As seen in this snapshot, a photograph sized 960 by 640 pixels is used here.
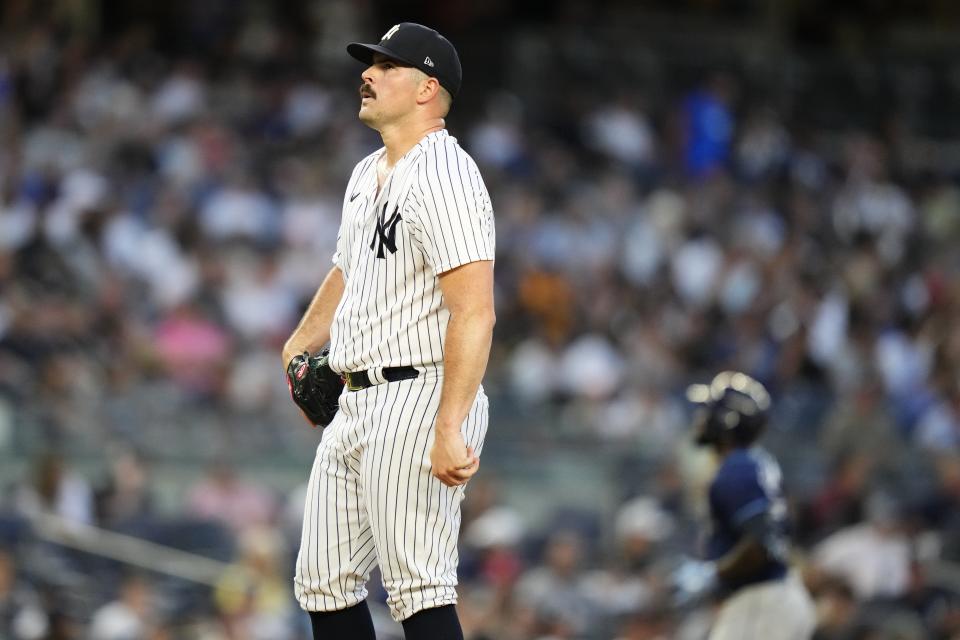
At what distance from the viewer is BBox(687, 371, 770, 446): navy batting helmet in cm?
700

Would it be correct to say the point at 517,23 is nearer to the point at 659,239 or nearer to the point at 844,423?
the point at 659,239

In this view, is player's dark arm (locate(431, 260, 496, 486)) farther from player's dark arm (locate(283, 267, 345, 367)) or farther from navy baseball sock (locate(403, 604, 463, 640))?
player's dark arm (locate(283, 267, 345, 367))

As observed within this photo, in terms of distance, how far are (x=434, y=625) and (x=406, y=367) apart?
694 millimetres

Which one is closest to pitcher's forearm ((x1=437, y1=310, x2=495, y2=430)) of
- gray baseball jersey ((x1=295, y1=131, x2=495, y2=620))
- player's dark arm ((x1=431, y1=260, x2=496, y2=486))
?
player's dark arm ((x1=431, y1=260, x2=496, y2=486))

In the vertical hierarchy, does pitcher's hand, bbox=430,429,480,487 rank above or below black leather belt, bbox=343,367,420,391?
below

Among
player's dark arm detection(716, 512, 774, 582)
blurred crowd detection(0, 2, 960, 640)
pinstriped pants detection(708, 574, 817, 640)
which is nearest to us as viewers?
player's dark arm detection(716, 512, 774, 582)

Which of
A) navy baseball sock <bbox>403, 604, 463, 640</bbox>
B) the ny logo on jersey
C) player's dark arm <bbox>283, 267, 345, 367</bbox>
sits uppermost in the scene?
the ny logo on jersey

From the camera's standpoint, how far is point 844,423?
12.9 m

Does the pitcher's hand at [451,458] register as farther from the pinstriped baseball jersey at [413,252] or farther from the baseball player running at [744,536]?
the baseball player running at [744,536]

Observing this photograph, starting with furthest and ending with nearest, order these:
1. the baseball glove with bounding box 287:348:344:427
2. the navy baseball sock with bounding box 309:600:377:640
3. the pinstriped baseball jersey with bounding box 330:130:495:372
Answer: the baseball glove with bounding box 287:348:344:427
the navy baseball sock with bounding box 309:600:377:640
the pinstriped baseball jersey with bounding box 330:130:495:372

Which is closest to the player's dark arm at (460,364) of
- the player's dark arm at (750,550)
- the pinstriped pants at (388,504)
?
the pinstriped pants at (388,504)

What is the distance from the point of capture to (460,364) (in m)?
4.36

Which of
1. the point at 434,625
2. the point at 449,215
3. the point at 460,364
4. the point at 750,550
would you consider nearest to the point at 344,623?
the point at 434,625

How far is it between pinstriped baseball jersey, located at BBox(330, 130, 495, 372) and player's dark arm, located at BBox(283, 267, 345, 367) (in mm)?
350
